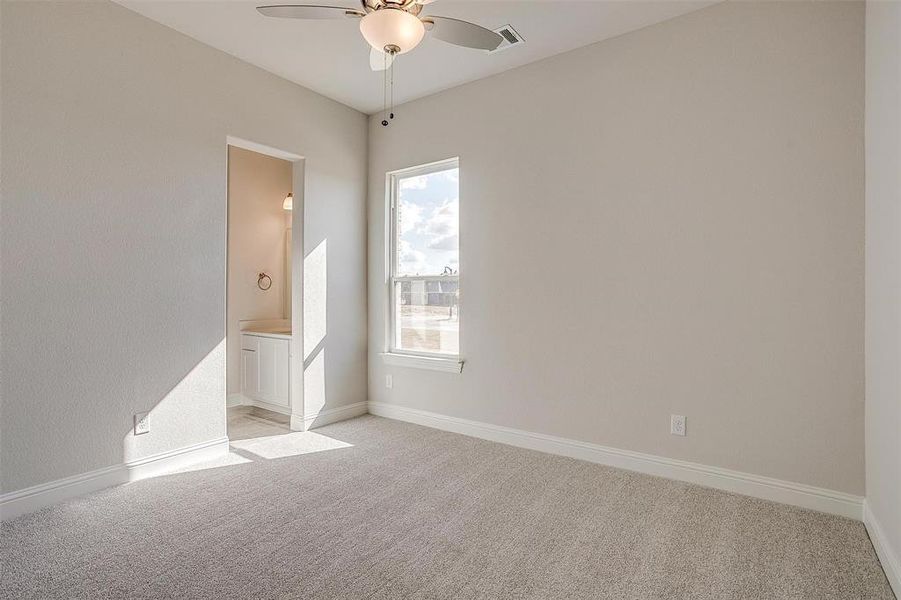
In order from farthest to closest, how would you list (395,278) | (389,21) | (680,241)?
(395,278) < (680,241) < (389,21)

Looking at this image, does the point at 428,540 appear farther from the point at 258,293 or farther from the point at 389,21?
the point at 258,293

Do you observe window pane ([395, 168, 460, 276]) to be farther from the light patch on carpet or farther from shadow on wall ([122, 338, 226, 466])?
shadow on wall ([122, 338, 226, 466])

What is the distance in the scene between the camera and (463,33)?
208 centimetres

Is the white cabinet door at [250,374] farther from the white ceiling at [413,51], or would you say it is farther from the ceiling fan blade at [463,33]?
the ceiling fan blade at [463,33]

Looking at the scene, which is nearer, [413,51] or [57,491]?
[57,491]

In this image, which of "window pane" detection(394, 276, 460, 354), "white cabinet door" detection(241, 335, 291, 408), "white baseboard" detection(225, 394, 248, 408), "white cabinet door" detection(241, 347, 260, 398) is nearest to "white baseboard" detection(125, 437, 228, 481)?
"white cabinet door" detection(241, 335, 291, 408)

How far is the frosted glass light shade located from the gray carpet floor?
7.32 feet

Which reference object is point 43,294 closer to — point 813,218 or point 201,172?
point 201,172

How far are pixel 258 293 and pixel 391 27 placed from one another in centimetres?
383

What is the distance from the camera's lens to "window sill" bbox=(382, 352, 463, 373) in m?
3.89

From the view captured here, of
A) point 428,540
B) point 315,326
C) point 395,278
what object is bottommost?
point 428,540

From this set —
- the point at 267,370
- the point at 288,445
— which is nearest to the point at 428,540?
the point at 288,445

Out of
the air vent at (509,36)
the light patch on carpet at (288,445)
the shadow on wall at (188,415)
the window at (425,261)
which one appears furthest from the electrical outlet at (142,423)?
the air vent at (509,36)

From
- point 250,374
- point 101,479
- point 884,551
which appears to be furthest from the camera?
point 250,374
